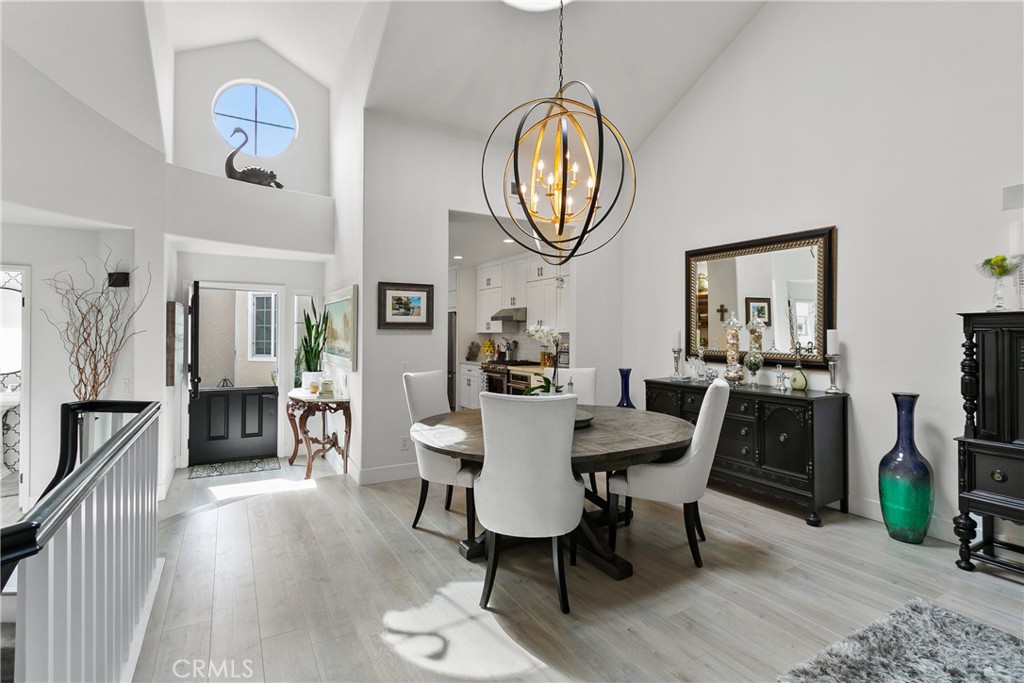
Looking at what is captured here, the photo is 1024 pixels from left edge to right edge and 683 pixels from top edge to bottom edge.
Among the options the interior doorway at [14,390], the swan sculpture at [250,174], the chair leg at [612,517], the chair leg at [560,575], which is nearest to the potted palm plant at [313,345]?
the swan sculpture at [250,174]

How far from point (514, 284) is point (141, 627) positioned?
18.8ft

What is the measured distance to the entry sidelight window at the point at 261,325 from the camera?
6195mm

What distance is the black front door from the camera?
208 inches

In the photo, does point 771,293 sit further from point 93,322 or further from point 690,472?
point 93,322

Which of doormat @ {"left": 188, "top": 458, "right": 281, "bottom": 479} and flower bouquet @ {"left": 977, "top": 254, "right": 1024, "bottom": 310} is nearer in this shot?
flower bouquet @ {"left": 977, "top": 254, "right": 1024, "bottom": 310}

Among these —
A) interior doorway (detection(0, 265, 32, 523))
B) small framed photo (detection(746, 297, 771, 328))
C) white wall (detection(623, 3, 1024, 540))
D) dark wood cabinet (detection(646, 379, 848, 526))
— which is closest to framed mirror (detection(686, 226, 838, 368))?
small framed photo (detection(746, 297, 771, 328))

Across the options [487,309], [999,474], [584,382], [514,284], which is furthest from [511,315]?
[999,474]

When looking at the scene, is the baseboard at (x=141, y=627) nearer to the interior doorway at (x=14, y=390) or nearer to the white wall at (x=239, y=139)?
the interior doorway at (x=14, y=390)

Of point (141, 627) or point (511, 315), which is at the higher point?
point (511, 315)

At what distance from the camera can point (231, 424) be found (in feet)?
17.8

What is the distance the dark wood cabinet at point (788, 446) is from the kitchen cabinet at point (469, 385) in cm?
439

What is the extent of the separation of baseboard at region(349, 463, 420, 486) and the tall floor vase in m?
3.43

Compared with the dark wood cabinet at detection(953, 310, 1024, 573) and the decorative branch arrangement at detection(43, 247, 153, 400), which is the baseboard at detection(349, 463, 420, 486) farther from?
the dark wood cabinet at detection(953, 310, 1024, 573)

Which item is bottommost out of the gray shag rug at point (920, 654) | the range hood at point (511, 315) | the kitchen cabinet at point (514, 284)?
the gray shag rug at point (920, 654)
